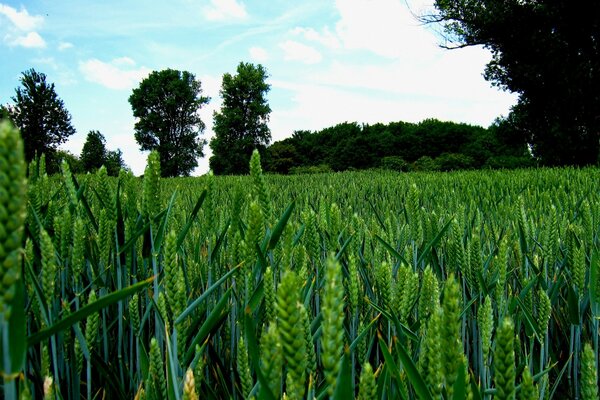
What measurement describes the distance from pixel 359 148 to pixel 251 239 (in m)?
37.5

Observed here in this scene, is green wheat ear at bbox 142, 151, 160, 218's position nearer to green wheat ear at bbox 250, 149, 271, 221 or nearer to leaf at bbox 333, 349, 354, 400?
green wheat ear at bbox 250, 149, 271, 221

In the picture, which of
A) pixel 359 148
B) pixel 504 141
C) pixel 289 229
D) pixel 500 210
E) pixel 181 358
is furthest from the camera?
pixel 359 148

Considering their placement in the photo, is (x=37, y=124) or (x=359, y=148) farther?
(x=37, y=124)

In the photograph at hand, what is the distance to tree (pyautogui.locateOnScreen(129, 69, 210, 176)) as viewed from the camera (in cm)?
4650

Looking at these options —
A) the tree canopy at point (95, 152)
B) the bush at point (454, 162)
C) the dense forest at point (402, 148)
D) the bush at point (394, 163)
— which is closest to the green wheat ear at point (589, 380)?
the dense forest at point (402, 148)

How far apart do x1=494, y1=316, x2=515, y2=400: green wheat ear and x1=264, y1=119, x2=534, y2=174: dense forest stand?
2912cm

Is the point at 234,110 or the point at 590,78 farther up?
the point at 234,110

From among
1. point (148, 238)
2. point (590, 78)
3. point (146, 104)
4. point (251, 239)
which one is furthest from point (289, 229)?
point (146, 104)

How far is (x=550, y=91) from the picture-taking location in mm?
19062

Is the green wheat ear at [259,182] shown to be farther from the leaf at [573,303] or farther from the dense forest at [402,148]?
the dense forest at [402,148]

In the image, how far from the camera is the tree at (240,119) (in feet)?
149

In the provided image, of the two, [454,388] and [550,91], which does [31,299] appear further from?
[550,91]

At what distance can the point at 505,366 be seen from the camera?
46cm

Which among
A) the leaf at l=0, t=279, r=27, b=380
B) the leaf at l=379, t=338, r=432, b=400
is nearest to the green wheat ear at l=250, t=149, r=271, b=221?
the leaf at l=379, t=338, r=432, b=400
